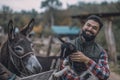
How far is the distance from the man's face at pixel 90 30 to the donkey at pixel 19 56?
4.80 ft

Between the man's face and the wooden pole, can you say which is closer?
the man's face

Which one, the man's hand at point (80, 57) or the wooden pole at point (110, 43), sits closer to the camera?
the man's hand at point (80, 57)

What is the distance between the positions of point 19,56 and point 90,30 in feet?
5.41

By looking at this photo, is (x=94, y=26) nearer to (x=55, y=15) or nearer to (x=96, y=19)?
(x=96, y=19)

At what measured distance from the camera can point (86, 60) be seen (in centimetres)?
429

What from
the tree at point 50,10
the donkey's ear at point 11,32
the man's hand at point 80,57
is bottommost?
the tree at point 50,10

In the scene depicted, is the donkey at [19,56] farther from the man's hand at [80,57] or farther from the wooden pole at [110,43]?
the wooden pole at [110,43]

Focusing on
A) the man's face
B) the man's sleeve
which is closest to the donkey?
the man's face

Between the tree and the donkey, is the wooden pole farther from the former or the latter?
the tree

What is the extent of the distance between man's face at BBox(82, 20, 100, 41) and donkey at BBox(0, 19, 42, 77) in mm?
1464

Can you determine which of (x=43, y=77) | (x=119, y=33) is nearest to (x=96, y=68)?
(x=43, y=77)

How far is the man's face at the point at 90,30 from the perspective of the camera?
4477mm

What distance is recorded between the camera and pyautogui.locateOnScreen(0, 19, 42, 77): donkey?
5746 millimetres

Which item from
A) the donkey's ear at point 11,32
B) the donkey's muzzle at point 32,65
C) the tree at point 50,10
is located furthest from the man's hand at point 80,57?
the tree at point 50,10
